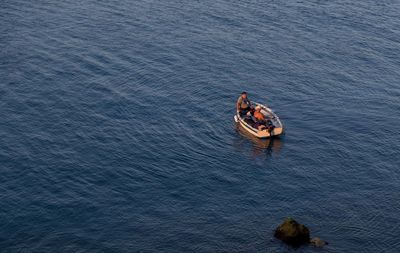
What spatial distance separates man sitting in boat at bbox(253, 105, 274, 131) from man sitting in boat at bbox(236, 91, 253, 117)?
2.29 meters

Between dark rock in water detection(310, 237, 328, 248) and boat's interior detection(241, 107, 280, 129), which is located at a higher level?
boat's interior detection(241, 107, 280, 129)

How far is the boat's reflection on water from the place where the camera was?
83137 mm

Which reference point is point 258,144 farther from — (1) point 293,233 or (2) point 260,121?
(1) point 293,233

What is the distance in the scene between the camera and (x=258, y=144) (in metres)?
84.9

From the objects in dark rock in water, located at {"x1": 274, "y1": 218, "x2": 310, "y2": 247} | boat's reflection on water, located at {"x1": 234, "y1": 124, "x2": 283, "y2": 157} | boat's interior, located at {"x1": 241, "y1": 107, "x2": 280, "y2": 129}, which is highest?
boat's interior, located at {"x1": 241, "y1": 107, "x2": 280, "y2": 129}

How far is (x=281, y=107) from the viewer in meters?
95.1

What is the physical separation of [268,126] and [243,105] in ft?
21.5

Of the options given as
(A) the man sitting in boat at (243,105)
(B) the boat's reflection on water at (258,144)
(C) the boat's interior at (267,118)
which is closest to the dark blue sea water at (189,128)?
(B) the boat's reflection on water at (258,144)

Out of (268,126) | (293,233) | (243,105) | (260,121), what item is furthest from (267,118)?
(293,233)

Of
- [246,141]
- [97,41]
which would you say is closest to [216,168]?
[246,141]

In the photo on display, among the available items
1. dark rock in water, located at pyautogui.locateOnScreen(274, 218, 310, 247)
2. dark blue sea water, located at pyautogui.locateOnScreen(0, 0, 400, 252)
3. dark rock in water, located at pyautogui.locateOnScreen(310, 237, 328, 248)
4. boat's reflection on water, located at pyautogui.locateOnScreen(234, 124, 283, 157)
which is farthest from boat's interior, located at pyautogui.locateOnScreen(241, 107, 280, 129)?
dark rock in water, located at pyautogui.locateOnScreen(310, 237, 328, 248)

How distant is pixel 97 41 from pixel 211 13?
26.9 m

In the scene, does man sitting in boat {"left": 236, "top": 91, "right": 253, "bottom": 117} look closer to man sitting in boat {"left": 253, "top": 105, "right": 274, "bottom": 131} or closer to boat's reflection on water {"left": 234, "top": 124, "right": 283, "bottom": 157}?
man sitting in boat {"left": 253, "top": 105, "right": 274, "bottom": 131}

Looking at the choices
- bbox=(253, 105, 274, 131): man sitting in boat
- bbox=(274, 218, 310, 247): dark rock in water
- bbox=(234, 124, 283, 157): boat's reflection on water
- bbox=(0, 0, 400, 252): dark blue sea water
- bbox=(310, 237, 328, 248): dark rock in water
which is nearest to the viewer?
bbox=(274, 218, 310, 247): dark rock in water
